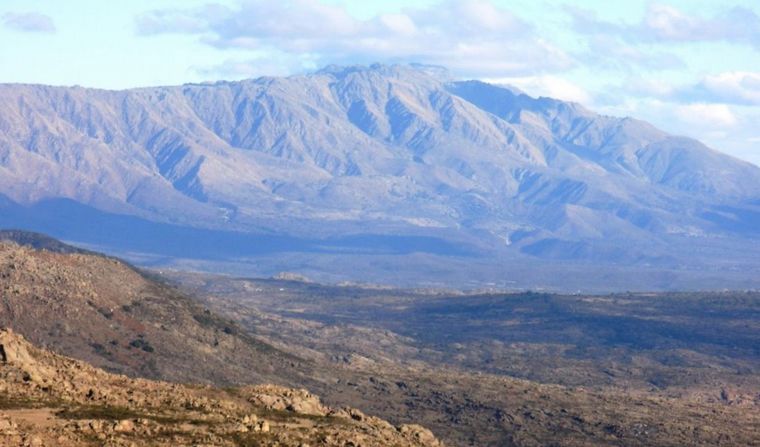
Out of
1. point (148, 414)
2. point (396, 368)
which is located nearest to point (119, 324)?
point (396, 368)

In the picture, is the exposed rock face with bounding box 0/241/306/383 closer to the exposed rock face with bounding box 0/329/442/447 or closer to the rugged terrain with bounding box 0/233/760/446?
the rugged terrain with bounding box 0/233/760/446

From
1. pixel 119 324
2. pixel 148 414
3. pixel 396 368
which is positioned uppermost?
pixel 148 414

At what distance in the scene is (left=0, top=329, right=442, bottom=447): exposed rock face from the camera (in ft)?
108

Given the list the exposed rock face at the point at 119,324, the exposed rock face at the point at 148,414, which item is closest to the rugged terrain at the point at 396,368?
the exposed rock face at the point at 119,324

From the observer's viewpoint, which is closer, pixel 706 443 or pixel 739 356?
pixel 706 443

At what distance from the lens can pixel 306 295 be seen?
177000mm

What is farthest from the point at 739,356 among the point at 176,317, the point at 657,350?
the point at 176,317

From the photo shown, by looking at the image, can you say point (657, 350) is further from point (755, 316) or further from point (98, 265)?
point (98, 265)

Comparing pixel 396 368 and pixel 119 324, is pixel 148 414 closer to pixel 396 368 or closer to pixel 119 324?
pixel 119 324

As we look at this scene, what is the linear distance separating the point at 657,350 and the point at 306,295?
60.4 meters

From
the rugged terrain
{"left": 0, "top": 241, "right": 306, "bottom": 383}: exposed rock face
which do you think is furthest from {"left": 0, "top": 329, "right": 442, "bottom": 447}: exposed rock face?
{"left": 0, "top": 241, "right": 306, "bottom": 383}: exposed rock face

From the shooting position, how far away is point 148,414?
121ft

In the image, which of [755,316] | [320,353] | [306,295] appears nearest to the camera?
[320,353]

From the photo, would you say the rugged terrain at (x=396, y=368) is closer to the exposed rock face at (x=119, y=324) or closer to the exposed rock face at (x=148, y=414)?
the exposed rock face at (x=119, y=324)
